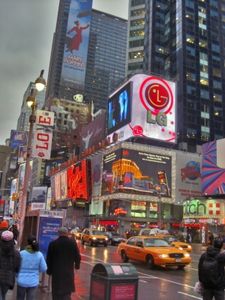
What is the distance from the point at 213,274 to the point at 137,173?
7204 centimetres

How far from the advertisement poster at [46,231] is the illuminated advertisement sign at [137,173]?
63417mm

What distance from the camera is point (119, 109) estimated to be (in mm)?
84312

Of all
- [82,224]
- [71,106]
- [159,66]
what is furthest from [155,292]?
[71,106]

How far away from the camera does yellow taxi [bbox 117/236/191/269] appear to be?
1866cm

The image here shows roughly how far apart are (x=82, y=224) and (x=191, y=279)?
82196mm

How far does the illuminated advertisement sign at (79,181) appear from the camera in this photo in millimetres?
91662

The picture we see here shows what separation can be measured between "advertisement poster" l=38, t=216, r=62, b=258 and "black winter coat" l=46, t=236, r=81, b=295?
199 inches

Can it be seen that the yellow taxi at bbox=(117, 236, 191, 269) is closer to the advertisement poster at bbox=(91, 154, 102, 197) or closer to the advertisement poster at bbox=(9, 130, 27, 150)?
the advertisement poster at bbox=(9, 130, 27, 150)

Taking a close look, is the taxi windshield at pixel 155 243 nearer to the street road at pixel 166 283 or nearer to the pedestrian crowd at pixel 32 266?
the street road at pixel 166 283

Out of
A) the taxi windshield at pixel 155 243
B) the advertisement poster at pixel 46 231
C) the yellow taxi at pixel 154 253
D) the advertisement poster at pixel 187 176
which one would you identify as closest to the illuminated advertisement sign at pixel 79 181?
the advertisement poster at pixel 187 176

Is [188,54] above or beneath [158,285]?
above

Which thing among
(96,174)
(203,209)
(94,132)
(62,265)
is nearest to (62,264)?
(62,265)

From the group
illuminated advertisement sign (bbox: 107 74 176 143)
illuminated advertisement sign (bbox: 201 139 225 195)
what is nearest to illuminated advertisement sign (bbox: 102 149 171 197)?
illuminated advertisement sign (bbox: 107 74 176 143)

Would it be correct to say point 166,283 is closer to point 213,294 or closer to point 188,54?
point 213,294
